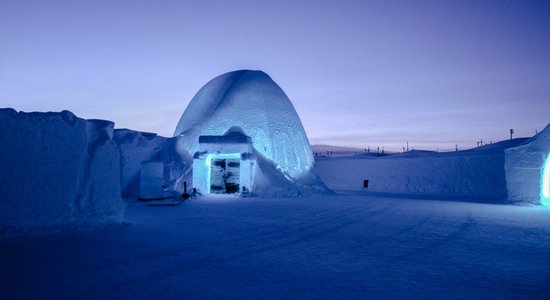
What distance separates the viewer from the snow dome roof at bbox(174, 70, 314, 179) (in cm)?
2027

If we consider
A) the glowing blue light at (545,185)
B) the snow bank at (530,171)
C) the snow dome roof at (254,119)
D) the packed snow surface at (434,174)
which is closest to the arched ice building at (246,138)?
the snow dome roof at (254,119)

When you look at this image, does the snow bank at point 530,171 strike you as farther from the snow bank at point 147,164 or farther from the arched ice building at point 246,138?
the snow bank at point 147,164

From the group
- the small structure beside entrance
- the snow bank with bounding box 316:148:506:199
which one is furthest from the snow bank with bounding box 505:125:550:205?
the small structure beside entrance

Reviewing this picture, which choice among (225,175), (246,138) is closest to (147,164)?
(246,138)

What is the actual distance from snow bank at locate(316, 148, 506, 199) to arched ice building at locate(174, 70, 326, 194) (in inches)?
355

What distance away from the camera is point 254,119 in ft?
67.1

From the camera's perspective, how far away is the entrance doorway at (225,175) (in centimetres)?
2091

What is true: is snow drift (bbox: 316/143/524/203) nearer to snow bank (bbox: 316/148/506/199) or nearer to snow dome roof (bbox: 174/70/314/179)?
snow bank (bbox: 316/148/506/199)

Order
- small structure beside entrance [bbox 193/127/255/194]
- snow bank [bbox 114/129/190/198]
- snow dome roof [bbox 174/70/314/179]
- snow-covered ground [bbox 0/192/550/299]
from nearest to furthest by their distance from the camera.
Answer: snow-covered ground [bbox 0/192/550/299], snow bank [bbox 114/129/190/198], small structure beside entrance [bbox 193/127/255/194], snow dome roof [bbox 174/70/314/179]

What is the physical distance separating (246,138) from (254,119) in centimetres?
238

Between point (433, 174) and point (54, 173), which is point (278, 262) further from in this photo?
point (433, 174)

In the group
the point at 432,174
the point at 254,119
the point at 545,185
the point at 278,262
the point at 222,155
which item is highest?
the point at 254,119

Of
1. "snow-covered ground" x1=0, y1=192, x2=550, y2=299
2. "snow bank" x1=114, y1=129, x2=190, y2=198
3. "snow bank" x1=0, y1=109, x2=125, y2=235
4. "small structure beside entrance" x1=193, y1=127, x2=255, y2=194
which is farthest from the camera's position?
"small structure beside entrance" x1=193, y1=127, x2=255, y2=194

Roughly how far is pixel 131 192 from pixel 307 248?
14.7 meters
